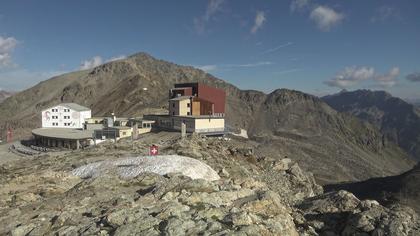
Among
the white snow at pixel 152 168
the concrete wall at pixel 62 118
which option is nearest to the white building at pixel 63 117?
the concrete wall at pixel 62 118

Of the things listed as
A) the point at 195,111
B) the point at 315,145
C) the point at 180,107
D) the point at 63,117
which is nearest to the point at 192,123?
the point at 180,107

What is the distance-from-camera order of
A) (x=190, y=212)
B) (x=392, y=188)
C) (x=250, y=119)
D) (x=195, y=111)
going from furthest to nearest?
(x=250, y=119)
(x=392, y=188)
(x=195, y=111)
(x=190, y=212)

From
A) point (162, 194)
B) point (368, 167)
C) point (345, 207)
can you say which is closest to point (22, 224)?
point (162, 194)

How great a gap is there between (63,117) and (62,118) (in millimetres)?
382

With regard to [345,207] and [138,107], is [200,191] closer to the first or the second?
[345,207]

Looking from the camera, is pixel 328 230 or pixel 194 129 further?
A: pixel 194 129

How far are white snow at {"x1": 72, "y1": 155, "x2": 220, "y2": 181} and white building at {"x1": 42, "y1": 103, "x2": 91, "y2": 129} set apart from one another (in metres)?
63.8

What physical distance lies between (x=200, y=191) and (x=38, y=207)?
313 inches

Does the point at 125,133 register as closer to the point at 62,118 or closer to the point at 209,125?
the point at 209,125

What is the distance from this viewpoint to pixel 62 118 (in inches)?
3602

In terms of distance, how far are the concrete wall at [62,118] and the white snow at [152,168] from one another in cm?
6380

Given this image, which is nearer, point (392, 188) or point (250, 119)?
point (392, 188)

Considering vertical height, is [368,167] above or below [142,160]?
below

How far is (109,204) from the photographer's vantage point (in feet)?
58.0
